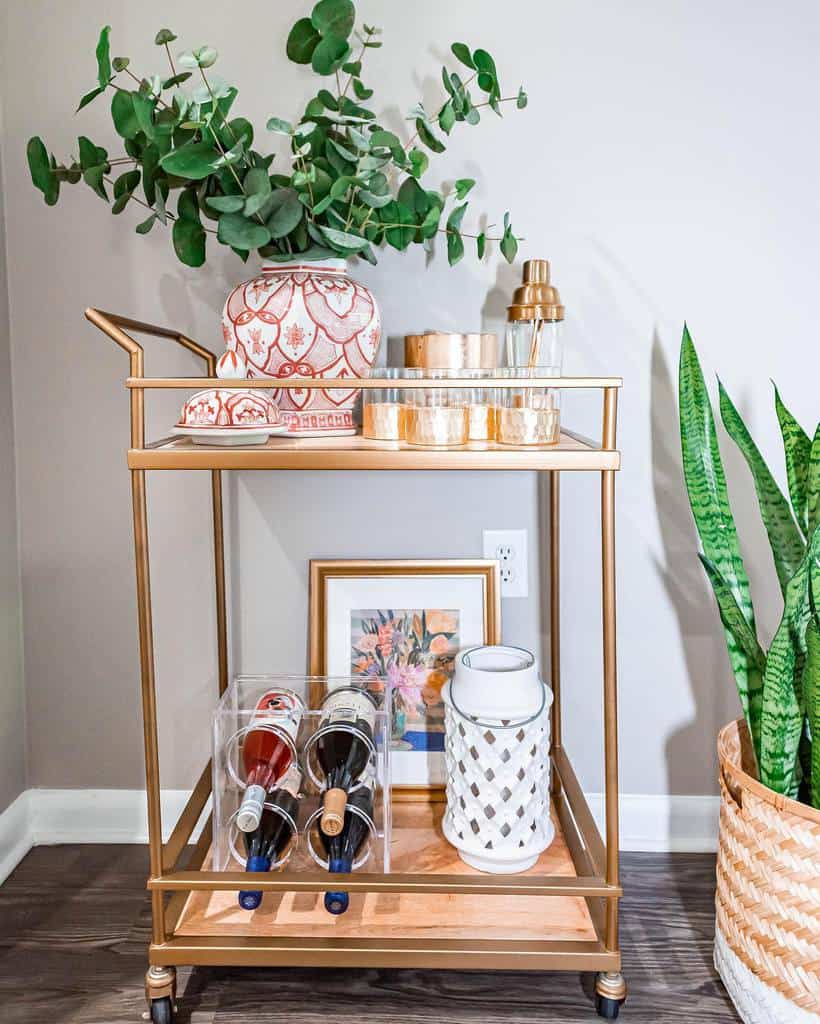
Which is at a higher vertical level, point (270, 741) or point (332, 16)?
point (332, 16)

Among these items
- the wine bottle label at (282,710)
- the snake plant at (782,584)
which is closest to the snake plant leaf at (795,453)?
the snake plant at (782,584)

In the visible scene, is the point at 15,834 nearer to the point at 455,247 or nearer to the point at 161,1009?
the point at 161,1009

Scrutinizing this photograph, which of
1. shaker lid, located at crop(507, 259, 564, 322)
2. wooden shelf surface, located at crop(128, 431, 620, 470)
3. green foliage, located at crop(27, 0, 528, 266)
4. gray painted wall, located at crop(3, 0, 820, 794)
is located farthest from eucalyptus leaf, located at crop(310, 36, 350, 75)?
wooden shelf surface, located at crop(128, 431, 620, 470)

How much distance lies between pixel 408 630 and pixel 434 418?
0.50 m

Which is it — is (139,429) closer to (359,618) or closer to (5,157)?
(359,618)

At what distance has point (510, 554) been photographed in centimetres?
145

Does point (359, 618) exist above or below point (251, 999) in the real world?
above

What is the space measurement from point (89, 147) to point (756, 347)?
3.45 ft

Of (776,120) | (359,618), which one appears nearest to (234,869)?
(359,618)

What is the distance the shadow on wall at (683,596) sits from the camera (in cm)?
141

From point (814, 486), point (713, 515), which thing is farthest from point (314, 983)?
point (814, 486)

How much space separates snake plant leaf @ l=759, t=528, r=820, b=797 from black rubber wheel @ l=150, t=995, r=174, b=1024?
803 mm

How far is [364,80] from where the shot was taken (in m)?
1.35

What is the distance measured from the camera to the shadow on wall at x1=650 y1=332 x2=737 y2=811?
1.41 meters
